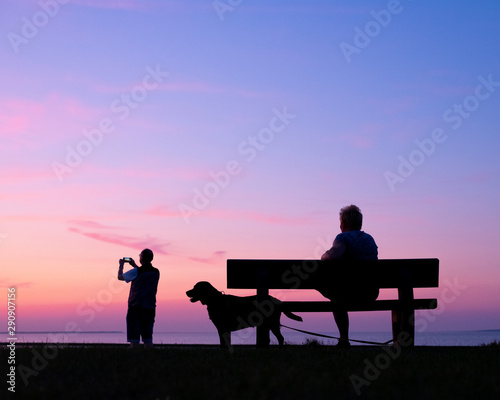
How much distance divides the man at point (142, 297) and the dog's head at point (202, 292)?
0.77 meters

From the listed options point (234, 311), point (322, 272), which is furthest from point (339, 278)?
point (234, 311)

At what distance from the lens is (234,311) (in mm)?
10000

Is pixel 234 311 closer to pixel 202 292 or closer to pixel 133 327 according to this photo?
pixel 202 292

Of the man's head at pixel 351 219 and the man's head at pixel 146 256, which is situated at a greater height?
the man's head at pixel 351 219

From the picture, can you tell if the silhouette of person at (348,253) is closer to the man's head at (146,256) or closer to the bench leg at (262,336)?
the bench leg at (262,336)

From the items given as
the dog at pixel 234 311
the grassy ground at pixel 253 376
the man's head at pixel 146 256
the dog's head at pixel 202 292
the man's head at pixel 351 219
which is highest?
the man's head at pixel 351 219

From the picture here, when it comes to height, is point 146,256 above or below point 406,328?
above

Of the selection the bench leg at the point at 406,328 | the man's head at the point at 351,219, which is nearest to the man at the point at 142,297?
the man's head at the point at 351,219

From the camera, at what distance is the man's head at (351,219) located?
970 cm

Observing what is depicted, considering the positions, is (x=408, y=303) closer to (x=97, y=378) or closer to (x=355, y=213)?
(x=355, y=213)

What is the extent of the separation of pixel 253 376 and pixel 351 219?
4652 mm

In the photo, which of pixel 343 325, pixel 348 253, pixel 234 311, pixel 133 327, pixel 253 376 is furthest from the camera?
pixel 133 327

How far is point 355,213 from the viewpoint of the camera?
9727 millimetres

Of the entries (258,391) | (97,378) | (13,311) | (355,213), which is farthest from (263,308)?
(258,391)
